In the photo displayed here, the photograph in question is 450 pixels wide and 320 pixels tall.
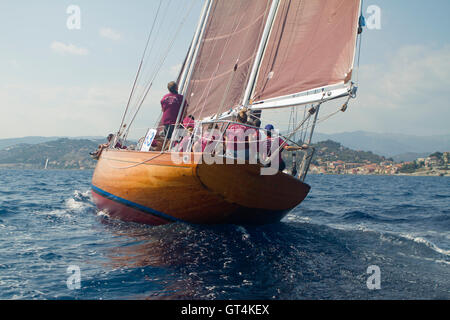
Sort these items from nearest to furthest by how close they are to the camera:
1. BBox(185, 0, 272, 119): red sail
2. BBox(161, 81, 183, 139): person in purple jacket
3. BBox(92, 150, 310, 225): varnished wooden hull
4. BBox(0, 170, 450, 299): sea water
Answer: BBox(0, 170, 450, 299): sea water < BBox(92, 150, 310, 225): varnished wooden hull < BBox(161, 81, 183, 139): person in purple jacket < BBox(185, 0, 272, 119): red sail

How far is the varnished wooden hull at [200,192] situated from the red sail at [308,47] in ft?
5.45

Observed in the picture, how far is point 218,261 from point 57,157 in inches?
4350

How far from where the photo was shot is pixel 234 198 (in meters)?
5.34

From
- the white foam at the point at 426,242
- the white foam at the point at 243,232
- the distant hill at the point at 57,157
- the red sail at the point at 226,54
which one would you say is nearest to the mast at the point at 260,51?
the red sail at the point at 226,54

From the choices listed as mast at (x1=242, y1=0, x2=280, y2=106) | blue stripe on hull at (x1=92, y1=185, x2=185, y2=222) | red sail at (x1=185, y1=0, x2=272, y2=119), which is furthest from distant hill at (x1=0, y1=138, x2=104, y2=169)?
mast at (x1=242, y1=0, x2=280, y2=106)

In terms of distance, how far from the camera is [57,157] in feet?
336

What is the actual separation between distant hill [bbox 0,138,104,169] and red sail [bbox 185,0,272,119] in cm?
8772

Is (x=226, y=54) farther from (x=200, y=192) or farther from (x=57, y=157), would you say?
(x=57, y=157)

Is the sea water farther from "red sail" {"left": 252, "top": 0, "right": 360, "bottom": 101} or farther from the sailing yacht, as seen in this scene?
"red sail" {"left": 252, "top": 0, "right": 360, "bottom": 101}

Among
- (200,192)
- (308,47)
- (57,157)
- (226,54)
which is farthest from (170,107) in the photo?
(57,157)

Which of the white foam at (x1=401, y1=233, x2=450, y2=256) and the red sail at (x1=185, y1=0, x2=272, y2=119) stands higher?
the red sail at (x1=185, y1=0, x2=272, y2=119)

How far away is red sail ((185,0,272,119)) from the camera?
7.87 meters

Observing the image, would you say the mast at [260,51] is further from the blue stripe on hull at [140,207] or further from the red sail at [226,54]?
the blue stripe on hull at [140,207]
